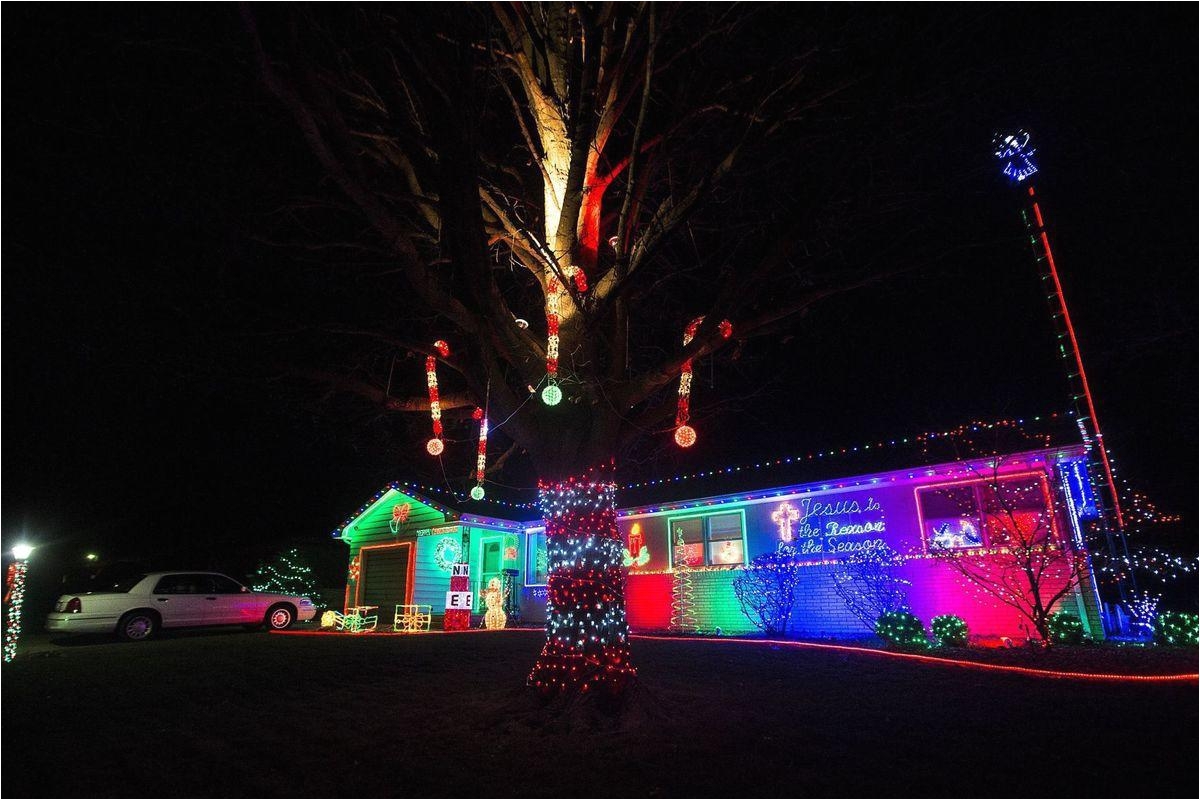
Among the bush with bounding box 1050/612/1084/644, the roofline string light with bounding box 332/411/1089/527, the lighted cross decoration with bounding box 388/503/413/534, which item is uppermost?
the roofline string light with bounding box 332/411/1089/527

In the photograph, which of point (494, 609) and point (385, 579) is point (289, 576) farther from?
point (494, 609)

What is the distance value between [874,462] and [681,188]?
300 inches

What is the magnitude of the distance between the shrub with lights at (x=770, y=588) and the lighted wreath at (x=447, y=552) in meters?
8.10

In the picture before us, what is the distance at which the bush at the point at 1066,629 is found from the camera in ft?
31.7

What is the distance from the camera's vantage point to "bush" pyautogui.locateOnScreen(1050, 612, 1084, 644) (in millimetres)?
9656

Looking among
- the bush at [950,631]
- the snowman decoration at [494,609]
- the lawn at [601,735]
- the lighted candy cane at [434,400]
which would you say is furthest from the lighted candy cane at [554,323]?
the snowman decoration at [494,609]

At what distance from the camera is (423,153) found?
639 cm

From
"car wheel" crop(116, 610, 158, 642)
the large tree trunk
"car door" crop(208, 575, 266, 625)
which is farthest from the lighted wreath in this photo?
the large tree trunk

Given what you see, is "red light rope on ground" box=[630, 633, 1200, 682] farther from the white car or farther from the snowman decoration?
the white car

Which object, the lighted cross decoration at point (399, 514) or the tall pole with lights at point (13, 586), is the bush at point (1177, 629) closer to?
the tall pole with lights at point (13, 586)

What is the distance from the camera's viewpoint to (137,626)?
517 inches

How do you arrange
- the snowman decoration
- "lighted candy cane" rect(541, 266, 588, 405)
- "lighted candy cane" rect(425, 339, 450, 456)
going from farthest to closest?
the snowman decoration, "lighted candy cane" rect(425, 339, 450, 456), "lighted candy cane" rect(541, 266, 588, 405)

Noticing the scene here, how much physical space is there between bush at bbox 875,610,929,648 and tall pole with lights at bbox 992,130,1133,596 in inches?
127

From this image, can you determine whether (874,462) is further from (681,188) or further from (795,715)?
(795,715)
